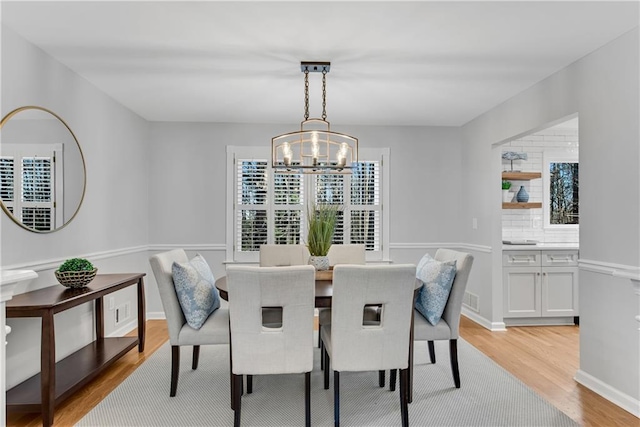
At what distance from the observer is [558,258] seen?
4.45m

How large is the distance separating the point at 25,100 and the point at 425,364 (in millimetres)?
3512

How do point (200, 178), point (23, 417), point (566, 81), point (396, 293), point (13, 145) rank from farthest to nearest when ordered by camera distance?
point (200, 178) < point (566, 81) < point (13, 145) < point (23, 417) < point (396, 293)

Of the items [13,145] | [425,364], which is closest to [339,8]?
[13,145]

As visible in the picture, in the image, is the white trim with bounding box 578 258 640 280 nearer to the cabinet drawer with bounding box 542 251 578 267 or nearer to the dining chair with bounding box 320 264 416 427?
the dining chair with bounding box 320 264 416 427

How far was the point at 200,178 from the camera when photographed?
5035 mm

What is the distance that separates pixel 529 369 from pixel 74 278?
136 inches

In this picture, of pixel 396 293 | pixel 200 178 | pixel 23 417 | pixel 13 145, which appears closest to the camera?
pixel 396 293

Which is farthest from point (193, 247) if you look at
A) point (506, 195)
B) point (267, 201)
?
point (506, 195)

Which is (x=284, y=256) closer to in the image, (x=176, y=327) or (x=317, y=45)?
(x=176, y=327)

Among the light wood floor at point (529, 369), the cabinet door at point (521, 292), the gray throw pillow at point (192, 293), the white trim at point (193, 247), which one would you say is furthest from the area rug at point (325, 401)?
the white trim at point (193, 247)

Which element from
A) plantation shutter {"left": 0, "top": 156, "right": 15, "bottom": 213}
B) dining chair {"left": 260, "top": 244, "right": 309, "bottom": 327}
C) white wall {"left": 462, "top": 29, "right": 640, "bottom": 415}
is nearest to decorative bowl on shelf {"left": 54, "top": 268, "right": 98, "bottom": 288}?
plantation shutter {"left": 0, "top": 156, "right": 15, "bottom": 213}

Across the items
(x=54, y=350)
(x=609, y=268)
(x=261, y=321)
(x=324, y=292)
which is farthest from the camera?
(x=609, y=268)

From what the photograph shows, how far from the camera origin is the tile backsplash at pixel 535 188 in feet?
16.6

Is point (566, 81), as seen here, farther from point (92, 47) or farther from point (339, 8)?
point (92, 47)
